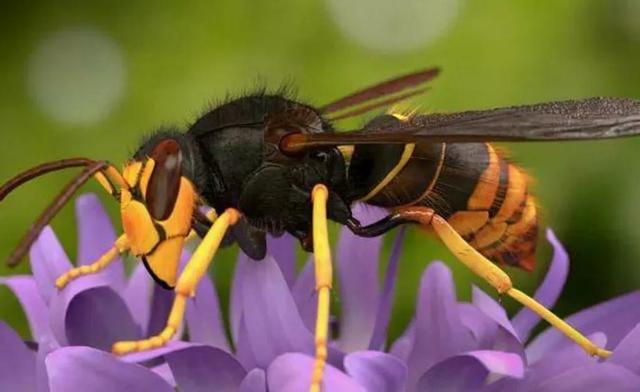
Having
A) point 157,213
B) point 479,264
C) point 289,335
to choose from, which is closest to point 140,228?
point 157,213

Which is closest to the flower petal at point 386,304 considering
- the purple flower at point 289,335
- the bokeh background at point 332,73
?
the purple flower at point 289,335

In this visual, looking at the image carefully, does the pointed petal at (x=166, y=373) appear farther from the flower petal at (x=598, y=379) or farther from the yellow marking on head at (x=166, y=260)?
the flower petal at (x=598, y=379)

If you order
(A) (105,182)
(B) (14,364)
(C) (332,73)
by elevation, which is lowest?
(B) (14,364)

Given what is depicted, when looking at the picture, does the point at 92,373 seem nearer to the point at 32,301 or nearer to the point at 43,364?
the point at 43,364

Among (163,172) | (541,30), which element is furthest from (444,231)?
(541,30)

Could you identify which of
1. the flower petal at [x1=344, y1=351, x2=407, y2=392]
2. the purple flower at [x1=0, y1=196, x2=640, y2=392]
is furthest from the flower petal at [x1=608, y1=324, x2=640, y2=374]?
the flower petal at [x1=344, y1=351, x2=407, y2=392]

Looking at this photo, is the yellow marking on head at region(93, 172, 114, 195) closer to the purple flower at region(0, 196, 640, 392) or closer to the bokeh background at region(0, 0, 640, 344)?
the purple flower at region(0, 196, 640, 392)
